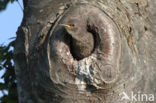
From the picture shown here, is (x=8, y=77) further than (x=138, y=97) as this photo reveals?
Yes

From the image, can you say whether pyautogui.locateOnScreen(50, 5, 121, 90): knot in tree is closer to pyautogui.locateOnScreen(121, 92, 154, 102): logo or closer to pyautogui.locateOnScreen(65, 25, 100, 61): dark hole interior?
pyautogui.locateOnScreen(65, 25, 100, 61): dark hole interior

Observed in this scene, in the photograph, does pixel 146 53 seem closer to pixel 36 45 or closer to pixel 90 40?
pixel 90 40

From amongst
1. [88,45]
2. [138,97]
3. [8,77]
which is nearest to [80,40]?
[88,45]

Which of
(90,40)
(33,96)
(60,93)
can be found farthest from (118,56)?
(33,96)

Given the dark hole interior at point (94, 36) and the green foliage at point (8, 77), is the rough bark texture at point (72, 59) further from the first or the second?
the green foliage at point (8, 77)

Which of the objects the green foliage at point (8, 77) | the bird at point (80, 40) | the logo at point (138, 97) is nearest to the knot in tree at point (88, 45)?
the bird at point (80, 40)

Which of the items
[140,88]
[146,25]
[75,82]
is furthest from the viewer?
[146,25]

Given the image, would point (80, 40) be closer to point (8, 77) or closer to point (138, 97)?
point (138, 97)
